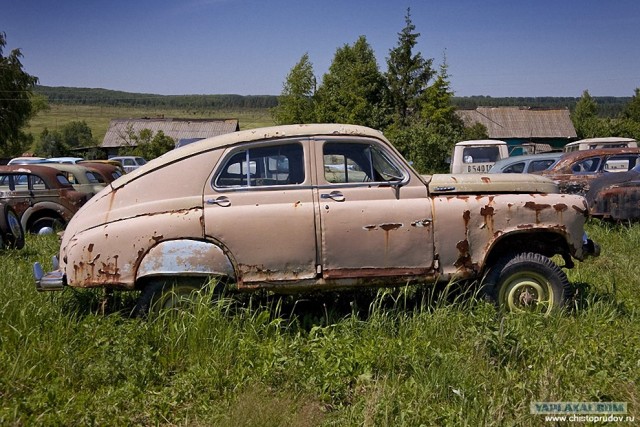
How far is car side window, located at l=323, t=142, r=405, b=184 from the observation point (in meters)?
4.80

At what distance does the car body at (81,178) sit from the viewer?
11617 millimetres

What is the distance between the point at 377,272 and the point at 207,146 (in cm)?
184

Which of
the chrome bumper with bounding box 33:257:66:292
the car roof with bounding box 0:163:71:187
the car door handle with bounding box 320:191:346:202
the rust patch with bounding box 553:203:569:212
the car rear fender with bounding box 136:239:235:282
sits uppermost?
the car roof with bounding box 0:163:71:187

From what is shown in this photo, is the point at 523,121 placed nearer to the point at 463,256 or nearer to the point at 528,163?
the point at 528,163

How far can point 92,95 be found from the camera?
484 feet

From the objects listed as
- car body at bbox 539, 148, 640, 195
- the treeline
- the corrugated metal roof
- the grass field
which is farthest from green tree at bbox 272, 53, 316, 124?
the treeline

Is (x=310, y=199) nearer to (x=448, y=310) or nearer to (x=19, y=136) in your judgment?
(x=448, y=310)

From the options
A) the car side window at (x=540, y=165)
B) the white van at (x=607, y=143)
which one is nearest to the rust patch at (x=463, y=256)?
the car side window at (x=540, y=165)

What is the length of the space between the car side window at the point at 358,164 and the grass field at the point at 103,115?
8671 centimetres

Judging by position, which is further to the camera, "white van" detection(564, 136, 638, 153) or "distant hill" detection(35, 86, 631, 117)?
"distant hill" detection(35, 86, 631, 117)

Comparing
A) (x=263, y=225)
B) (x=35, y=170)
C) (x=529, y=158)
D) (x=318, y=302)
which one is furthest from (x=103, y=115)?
(x=263, y=225)

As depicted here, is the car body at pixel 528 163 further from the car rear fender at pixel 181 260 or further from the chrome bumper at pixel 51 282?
the chrome bumper at pixel 51 282

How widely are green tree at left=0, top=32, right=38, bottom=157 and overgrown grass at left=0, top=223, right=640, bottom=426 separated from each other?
3366 cm

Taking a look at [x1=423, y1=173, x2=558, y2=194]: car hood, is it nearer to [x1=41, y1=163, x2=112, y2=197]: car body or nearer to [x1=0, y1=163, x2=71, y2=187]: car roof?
[x1=0, y1=163, x2=71, y2=187]: car roof
